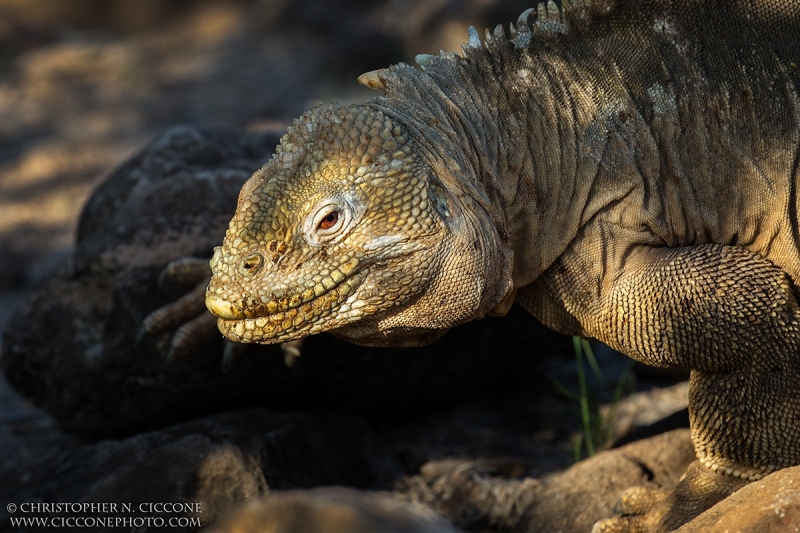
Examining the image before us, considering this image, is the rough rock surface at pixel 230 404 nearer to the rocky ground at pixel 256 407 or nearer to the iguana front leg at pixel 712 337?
the rocky ground at pixel 256 407

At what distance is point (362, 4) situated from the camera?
12477 mm

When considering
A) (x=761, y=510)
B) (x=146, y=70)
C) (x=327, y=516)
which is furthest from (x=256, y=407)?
(x=146, y=70)

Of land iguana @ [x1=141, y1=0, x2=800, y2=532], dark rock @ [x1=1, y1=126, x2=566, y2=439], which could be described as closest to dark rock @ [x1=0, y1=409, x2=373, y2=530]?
dark rock @ [x1=1, y1=126, x2=566, y2=439]

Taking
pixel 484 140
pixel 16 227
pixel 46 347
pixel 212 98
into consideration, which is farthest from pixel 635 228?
pixel 212 98

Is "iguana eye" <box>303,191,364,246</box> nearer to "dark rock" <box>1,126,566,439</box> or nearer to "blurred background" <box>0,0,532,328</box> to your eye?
"dark rock" <box>1,126,566,439</box>

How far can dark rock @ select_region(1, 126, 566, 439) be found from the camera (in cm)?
463

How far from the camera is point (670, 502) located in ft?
12.3

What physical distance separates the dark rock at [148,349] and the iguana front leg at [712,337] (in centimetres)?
151

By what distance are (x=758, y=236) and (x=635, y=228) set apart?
53 cm

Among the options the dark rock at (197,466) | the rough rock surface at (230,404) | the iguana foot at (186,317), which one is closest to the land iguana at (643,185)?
the rough rock surface at (230,404)

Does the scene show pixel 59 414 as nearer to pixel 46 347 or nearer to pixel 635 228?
pixel 46 347

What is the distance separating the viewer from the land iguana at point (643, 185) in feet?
11.2

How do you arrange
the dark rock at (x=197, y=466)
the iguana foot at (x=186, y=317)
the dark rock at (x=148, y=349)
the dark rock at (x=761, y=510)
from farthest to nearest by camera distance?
the dark rock at (x=148, y=349)
the iguana foot at (x=186, y=317)
the dark rock at (x=197, y=466)
the dark rock at (x=761, y=510)

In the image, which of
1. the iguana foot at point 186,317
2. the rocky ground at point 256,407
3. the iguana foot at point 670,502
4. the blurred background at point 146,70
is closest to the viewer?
the iguana foot at point 670,502
